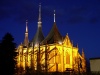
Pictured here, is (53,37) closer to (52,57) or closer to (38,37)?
(52,57)

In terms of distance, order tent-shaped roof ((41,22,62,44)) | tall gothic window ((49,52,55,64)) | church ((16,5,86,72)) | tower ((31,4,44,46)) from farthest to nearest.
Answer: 1. tower ((31,4,44,46))
2. tent-shaped roof ((41,22,62,44))
3. tall gothic window ((49,52,55,64))
4. church ((16,5,86,72))

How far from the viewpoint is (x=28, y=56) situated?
8256cm

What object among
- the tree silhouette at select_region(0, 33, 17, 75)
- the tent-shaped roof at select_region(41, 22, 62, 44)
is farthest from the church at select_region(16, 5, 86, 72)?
the tree silhouette at select_region(0, 33, 17, 75)

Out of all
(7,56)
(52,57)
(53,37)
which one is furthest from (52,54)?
(7,56)

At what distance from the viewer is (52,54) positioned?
74625 mm

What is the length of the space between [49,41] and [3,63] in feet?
Result: 163

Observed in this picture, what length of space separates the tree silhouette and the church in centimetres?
4258

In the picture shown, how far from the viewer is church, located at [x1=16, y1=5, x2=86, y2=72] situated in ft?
242

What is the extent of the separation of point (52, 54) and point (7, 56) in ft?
154

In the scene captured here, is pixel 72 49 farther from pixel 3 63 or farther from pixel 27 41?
pixel 3 63

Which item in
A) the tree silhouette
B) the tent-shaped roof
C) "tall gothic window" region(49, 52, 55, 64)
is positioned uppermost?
the tent-shaped roof

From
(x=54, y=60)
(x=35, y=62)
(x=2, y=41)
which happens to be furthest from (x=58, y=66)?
(x=2, y=41)

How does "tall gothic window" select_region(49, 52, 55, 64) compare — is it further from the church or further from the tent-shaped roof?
the tent-shaped roof

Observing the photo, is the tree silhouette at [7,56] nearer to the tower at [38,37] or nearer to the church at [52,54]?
the church at [52,54]
